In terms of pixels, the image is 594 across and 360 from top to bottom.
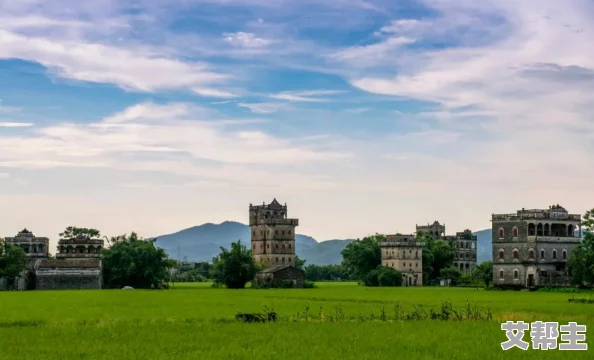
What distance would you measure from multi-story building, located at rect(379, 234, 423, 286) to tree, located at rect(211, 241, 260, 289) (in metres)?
25.1

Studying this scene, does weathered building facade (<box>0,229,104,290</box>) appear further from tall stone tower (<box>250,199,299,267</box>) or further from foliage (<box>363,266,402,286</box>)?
foliage (<box>363,266,402,286</box>)

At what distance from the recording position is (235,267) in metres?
112

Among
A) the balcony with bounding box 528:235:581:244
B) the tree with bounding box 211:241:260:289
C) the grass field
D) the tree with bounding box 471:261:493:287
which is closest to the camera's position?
the grass field

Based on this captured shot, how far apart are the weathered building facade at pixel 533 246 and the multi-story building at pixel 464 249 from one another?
68.1 meters

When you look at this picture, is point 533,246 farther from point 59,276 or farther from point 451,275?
point 59,276

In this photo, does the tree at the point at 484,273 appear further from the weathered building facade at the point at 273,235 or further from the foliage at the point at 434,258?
the weathered building facade at the point at 273,235

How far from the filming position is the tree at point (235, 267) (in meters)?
111

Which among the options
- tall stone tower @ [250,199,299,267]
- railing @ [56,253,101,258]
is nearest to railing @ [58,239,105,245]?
railing @ [56,253,101,258]

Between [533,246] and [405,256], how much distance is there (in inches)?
1152

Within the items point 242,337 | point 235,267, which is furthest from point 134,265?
point 242,337

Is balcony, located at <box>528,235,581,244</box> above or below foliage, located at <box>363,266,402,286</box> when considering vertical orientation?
above

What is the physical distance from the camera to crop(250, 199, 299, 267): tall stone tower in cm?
13750

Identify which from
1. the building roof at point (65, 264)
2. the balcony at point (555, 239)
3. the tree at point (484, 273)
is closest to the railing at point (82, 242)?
the building roof at point (65, 264)

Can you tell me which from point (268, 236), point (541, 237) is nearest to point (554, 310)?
point (541, 237)
